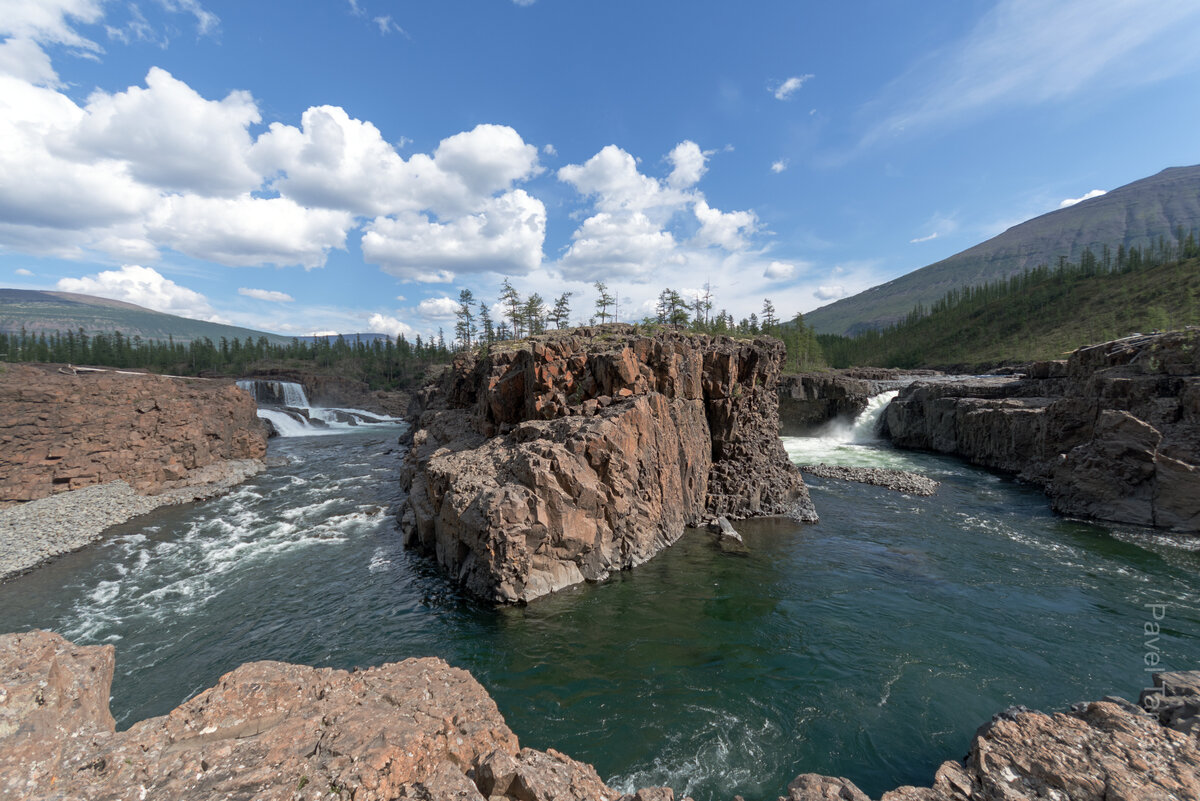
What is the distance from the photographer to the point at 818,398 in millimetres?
58031

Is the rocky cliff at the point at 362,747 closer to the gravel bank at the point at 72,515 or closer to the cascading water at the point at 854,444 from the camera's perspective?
the gravel bank at the point at 72,515

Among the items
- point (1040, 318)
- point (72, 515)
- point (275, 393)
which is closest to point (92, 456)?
point (72, 515)

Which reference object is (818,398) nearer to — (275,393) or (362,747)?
(362,747)

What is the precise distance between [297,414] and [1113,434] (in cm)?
8211

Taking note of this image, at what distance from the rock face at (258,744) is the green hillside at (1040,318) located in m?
102

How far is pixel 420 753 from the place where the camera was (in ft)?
20.7

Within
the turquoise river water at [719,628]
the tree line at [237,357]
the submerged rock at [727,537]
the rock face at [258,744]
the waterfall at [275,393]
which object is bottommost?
the turquoise river water at [719,628]

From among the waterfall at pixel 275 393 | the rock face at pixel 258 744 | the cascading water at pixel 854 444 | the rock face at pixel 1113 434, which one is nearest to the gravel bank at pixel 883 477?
the cascading water at pixel 854 444

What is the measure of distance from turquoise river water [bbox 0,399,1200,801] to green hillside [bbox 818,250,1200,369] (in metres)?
83.2

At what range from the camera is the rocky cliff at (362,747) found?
17.1ft

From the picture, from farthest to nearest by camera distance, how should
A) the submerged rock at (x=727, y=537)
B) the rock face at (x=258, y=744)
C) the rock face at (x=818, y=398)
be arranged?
the rock face at (x=818, y=398)
the submerged rock at (x=727, y=537)
the rock face at (x=258, y=744)

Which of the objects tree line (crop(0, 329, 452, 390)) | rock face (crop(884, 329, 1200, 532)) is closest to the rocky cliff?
rock face (crop(884, 329, 1200, 532))

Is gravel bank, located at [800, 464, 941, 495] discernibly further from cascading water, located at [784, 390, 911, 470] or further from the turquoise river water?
the turquoise river water

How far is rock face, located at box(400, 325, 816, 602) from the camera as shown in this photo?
17.1 m
